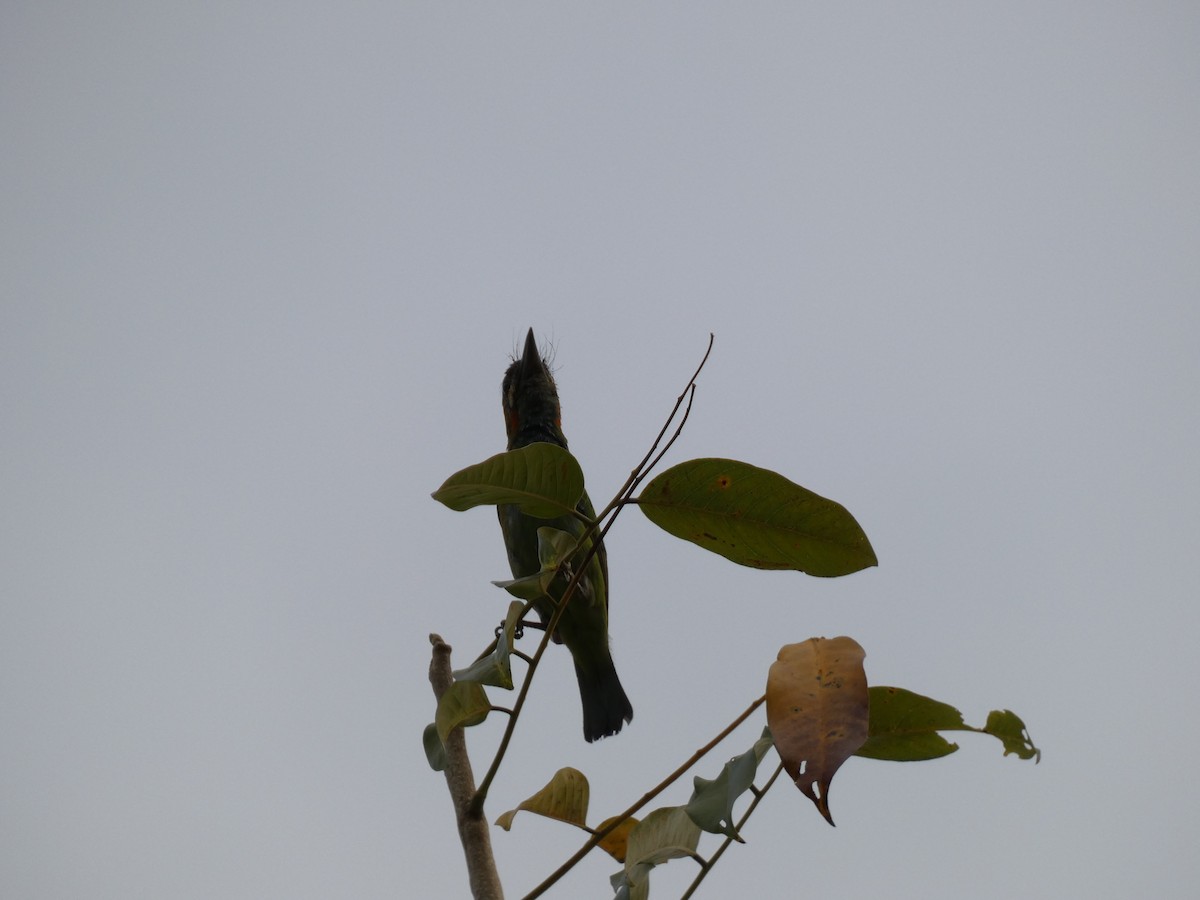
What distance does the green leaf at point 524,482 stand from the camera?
1.31 m

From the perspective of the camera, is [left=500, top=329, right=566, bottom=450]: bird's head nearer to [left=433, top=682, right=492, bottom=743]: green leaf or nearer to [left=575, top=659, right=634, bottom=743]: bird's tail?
[left=575, top=659, right=634, bottom=743]: bird's tail

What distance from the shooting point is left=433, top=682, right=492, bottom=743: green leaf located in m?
1.41

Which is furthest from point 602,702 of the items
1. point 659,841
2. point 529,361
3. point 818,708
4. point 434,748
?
point 818,708

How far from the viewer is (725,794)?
1.13m

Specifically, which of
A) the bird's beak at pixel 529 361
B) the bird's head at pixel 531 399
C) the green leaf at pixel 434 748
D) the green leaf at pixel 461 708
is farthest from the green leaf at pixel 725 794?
the bird's beak at pixel 529 361

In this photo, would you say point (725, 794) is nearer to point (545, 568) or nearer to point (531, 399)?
point (545, 568)

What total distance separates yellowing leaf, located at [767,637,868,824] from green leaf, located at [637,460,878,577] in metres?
0.17

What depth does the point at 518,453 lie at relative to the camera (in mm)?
1333

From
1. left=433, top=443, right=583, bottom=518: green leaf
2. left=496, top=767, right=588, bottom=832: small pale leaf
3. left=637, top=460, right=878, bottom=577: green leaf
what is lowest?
left=496, top=767, right=588, bottom=832: small pale leaf

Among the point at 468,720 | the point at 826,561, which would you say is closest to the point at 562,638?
the point at 468,720

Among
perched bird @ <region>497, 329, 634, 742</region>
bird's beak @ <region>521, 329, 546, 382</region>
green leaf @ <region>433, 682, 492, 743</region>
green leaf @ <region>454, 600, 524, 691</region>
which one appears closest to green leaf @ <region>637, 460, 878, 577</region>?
green leaf @ <region>454, 600, 524, 691</region>

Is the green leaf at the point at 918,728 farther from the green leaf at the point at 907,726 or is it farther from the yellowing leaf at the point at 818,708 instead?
the yellowing leaf at the point at 818,708

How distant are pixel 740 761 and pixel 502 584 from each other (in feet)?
1.36

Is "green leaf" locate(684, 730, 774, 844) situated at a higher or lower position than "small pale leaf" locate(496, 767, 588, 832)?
lower
